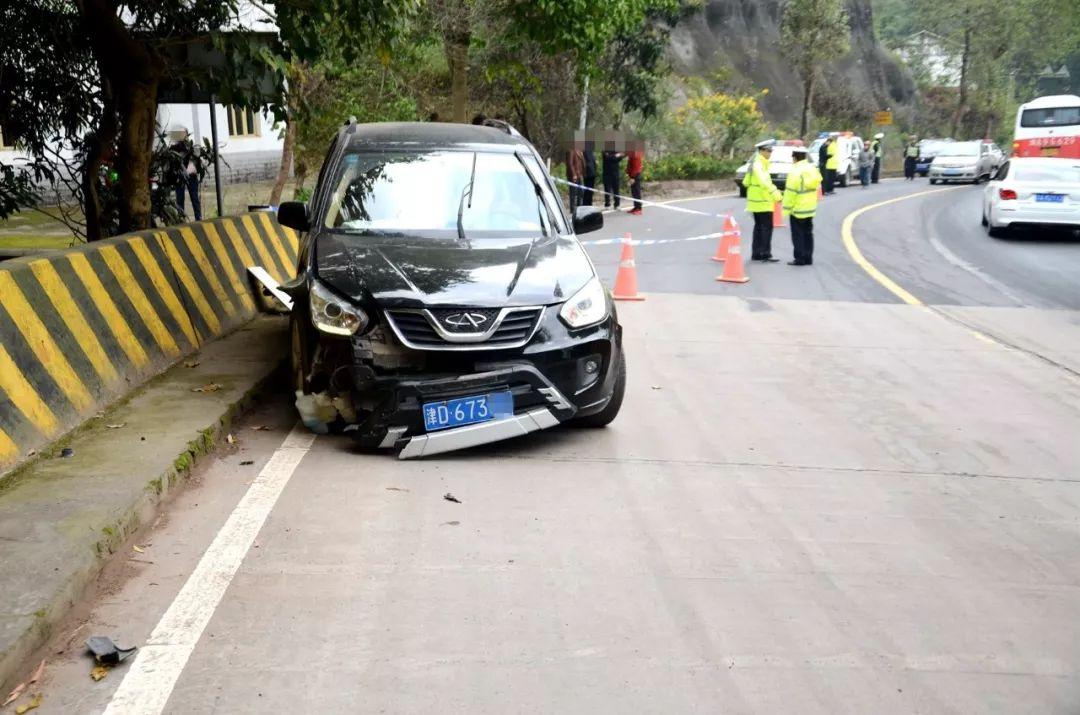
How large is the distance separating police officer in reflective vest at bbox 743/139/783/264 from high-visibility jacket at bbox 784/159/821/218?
0.96 feet

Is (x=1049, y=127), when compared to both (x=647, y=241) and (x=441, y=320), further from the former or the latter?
(x=441, y=320)

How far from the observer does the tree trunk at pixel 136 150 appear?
9422 mm

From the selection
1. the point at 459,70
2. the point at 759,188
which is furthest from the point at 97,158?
the point at 459,70

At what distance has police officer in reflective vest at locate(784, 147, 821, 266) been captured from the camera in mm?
15930

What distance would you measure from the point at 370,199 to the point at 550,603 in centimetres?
386

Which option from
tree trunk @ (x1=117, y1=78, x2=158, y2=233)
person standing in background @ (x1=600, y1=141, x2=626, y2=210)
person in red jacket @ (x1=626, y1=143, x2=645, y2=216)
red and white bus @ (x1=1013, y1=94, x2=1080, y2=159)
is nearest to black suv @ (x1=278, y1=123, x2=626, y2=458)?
tree trunk @ (x1=117, y1=78, x2=158, y2=233)

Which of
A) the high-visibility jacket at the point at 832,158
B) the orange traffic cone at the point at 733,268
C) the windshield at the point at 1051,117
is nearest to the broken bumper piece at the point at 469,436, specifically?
the orange traffic cone at the point at 733,268

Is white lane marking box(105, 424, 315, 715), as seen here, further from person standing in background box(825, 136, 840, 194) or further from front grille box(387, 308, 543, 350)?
person standing in background box(825, 136, 840, 194)

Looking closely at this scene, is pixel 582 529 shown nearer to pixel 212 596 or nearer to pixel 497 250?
pixel 212 596

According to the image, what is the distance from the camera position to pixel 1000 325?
12.1m

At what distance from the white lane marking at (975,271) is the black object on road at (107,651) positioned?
1225 centimetres

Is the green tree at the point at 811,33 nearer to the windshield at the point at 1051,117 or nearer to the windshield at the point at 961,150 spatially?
the windshield at the point at 961,150

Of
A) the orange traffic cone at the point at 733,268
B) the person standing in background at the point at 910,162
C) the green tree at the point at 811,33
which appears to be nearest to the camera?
the orange traffic cone at the point at 733,268

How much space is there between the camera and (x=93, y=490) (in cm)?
524
